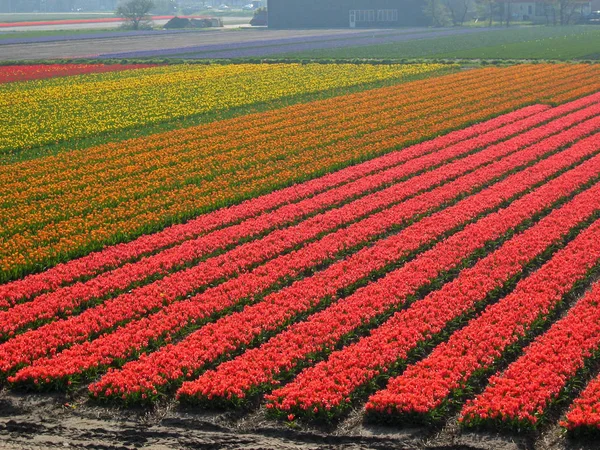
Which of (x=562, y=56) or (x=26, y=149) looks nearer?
(x=26, y=149)

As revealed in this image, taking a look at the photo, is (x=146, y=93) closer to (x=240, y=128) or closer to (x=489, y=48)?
(x=240, y=128)

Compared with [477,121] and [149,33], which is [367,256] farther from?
[149,33]

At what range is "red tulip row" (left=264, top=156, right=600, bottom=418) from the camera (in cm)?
953

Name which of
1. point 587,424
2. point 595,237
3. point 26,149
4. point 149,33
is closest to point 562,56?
point 26,149

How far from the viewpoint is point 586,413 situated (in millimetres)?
8906

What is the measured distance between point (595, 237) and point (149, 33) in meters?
89.7

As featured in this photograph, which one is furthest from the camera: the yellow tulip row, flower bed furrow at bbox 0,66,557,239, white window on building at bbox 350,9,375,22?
white window on building at bbox 350,9,375,22

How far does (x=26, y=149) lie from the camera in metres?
25.1

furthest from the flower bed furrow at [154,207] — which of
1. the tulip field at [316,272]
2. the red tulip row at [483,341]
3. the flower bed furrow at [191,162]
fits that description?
the red tulip row at [483,341]

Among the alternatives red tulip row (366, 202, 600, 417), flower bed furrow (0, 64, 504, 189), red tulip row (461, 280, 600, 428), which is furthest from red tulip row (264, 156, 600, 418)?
flower bed furrow (0, 64, 504, 189)

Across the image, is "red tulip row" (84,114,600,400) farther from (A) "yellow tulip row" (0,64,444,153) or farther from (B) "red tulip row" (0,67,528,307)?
(A) "yellow tulip row" (0,64,444,153)

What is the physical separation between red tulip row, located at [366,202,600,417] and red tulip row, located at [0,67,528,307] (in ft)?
19.9

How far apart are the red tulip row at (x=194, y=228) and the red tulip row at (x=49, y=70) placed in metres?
29.8

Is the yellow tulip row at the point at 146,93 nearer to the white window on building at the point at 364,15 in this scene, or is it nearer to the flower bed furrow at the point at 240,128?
A: the flower bed furrow at the point at 240,128
